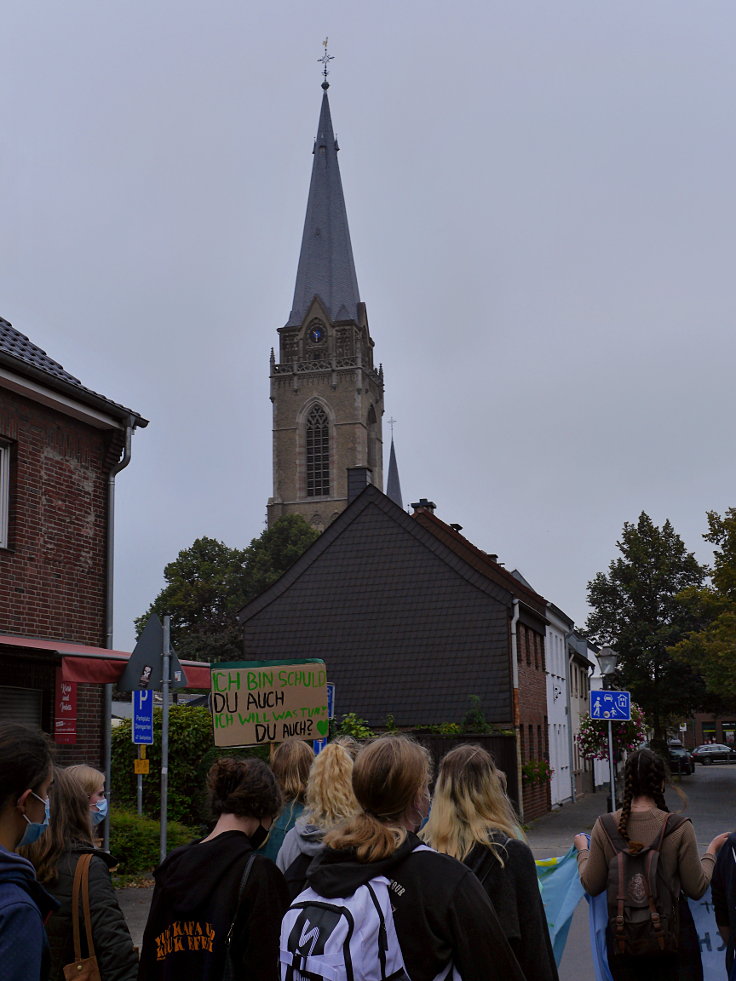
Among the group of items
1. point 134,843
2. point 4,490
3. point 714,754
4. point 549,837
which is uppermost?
point 4,490

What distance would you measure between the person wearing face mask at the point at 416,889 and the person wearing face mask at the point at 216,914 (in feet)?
2.74

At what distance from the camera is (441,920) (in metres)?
2.93

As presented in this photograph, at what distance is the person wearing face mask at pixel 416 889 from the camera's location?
293 cm

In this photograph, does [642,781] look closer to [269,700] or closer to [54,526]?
[269,700]

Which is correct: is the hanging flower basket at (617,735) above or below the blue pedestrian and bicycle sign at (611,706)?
below

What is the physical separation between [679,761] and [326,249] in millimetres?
63546

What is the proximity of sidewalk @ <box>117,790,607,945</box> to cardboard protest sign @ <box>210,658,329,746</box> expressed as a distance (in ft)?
6.45

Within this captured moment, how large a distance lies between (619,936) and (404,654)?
25029 millimetres

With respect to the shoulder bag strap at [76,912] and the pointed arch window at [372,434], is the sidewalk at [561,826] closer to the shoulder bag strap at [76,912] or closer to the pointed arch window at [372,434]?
the shoulder bag strap at [76,912]

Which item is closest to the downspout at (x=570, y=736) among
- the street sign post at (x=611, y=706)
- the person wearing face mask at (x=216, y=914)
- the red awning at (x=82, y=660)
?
the street sign post at (x=611, y=706)

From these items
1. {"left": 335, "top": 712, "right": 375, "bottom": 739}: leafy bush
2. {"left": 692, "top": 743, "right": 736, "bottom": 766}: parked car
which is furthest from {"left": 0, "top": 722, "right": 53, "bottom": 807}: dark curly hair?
{"left": 692, "top": 743, "right": 736, "bottom": 766}: parked car

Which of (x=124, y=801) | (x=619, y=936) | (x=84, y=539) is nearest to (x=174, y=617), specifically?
(x=124, y=801)

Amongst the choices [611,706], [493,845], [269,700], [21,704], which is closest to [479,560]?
[611,706]

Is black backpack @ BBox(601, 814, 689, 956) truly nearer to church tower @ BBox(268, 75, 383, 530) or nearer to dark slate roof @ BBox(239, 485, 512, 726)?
dark slate roof @ BBox(239, 485, 512, 726)
